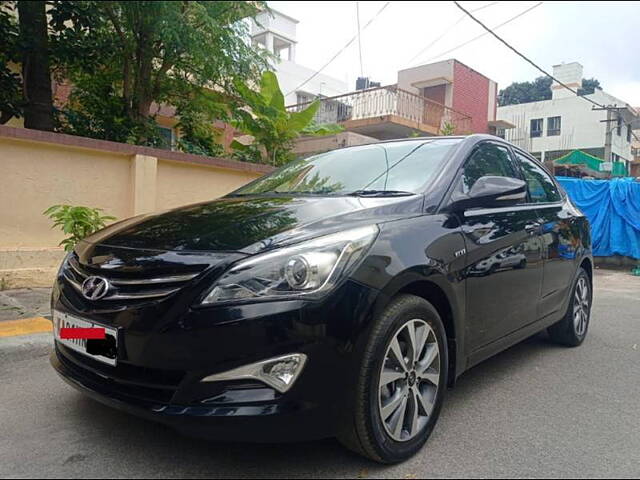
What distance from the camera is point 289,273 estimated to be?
1.96 m

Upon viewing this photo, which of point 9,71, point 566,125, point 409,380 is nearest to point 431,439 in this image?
point 409,380

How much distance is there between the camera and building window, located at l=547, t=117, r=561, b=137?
3216cm

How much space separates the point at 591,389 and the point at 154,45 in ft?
18.7

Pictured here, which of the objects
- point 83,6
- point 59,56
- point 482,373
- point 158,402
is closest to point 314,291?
point 158,402

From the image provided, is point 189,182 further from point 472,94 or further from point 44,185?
point 472,94

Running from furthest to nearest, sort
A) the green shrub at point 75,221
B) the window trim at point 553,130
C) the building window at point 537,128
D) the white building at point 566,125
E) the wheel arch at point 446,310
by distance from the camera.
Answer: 1. the building window at point 537,128
2. the window trim at point 553,130
3. the white building at point 566,125
4. the green shrub at point 75,221
5. the wheel arch at point 446,310

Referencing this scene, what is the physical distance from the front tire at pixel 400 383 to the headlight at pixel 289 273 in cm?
29

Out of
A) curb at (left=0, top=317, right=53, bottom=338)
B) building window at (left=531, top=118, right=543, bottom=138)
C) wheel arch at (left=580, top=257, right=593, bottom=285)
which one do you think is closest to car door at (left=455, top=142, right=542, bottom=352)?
wheel arch at (left=580, top=257, right=593, bottom=285)

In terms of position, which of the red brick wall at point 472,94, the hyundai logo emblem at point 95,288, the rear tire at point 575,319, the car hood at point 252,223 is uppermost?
the red brick wall at point 472,94

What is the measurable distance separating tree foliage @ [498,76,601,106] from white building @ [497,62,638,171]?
6492 mm

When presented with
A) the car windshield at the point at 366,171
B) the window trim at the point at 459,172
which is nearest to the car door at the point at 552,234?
the window trim at the point at 459,172

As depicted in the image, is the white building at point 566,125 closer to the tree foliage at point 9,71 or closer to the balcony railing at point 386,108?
the balcony railing at point 386,108

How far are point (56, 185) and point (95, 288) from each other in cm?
424

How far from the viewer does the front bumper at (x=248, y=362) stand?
1857 mm
